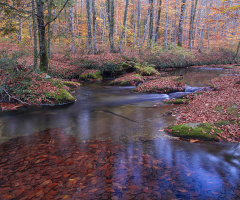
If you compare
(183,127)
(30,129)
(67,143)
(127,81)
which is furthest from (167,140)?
(127,81)

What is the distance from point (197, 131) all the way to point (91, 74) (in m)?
13.7

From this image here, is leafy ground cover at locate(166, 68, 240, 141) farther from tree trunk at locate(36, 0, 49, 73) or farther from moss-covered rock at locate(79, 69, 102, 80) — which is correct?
moss-covered rock at locate(79, 69, 102, 80)

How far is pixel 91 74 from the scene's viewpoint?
1741cm

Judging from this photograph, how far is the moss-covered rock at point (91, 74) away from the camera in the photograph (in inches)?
685

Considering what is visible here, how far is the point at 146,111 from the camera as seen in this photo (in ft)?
26.8

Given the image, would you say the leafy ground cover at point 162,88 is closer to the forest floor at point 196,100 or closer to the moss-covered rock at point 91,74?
the forest floor at point 196,100

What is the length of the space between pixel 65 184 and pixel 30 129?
12.0 feet

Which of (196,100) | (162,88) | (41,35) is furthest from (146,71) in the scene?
(41,35)

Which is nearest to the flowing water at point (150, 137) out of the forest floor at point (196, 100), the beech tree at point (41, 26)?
the forest floor at point (196, 100)

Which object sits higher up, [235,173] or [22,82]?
[22,82]

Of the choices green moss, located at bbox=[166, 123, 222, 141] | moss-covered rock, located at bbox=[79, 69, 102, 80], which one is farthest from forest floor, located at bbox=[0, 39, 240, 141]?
moss-covered rock, located at bbox=[79, 69, 102, 80]

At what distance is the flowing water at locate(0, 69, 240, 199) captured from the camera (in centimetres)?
314

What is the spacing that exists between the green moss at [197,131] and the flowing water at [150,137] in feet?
0.96

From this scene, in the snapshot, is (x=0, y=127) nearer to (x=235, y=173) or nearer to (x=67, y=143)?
(x=67, y=143)
